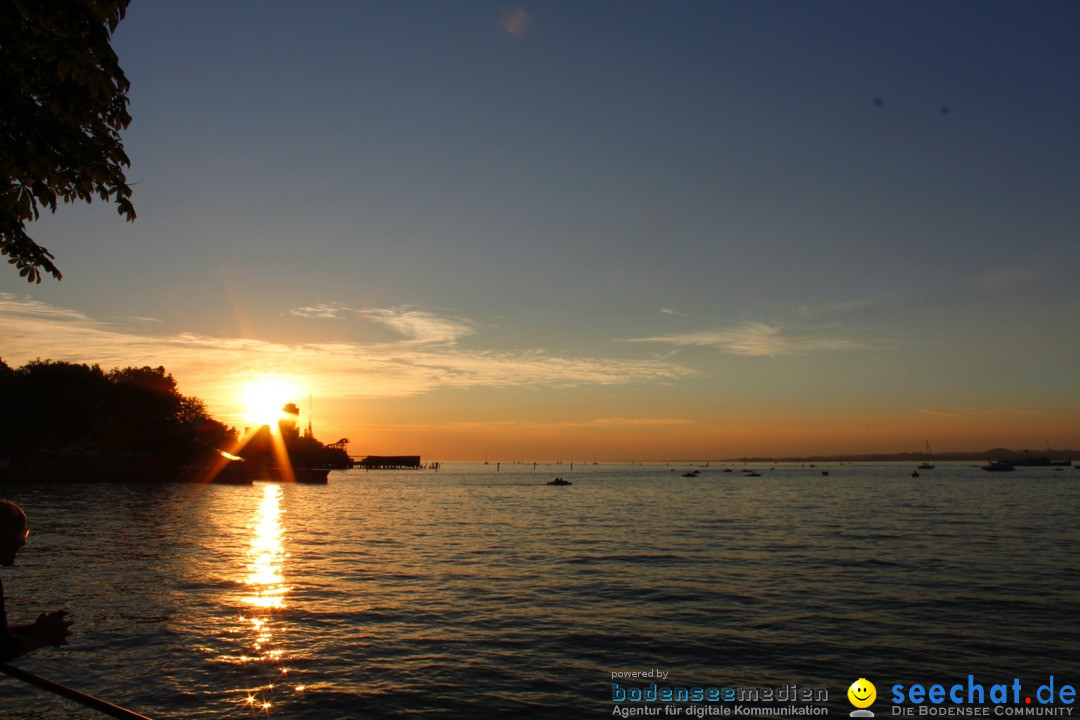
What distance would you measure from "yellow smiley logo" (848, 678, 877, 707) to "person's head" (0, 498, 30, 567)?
15473 millimetres

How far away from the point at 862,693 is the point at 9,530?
16337 mm

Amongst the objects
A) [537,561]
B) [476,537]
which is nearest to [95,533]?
[476,537]

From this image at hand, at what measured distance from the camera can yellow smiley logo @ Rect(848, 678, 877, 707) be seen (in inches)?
578

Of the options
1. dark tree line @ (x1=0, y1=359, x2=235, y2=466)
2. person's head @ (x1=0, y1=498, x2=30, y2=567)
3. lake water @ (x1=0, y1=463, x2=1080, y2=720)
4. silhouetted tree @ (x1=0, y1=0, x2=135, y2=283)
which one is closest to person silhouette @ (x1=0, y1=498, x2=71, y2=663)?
person's head @ (x1=0, y1=498, x2=30, y2=567)

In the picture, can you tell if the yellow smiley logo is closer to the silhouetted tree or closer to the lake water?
the lake water

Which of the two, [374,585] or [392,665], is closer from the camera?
[392,665]

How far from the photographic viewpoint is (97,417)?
125 metres

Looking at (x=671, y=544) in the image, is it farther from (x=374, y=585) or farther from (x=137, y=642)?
(x=137, y=642)

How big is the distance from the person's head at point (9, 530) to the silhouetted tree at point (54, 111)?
11.2 ft

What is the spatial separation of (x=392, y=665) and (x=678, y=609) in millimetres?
10788

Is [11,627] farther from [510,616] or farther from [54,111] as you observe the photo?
[510,616]

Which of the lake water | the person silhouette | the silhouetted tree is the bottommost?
the lake water

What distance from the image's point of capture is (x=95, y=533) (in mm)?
43281

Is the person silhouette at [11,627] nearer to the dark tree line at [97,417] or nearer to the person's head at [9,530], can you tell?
the person's head at [9,530]
